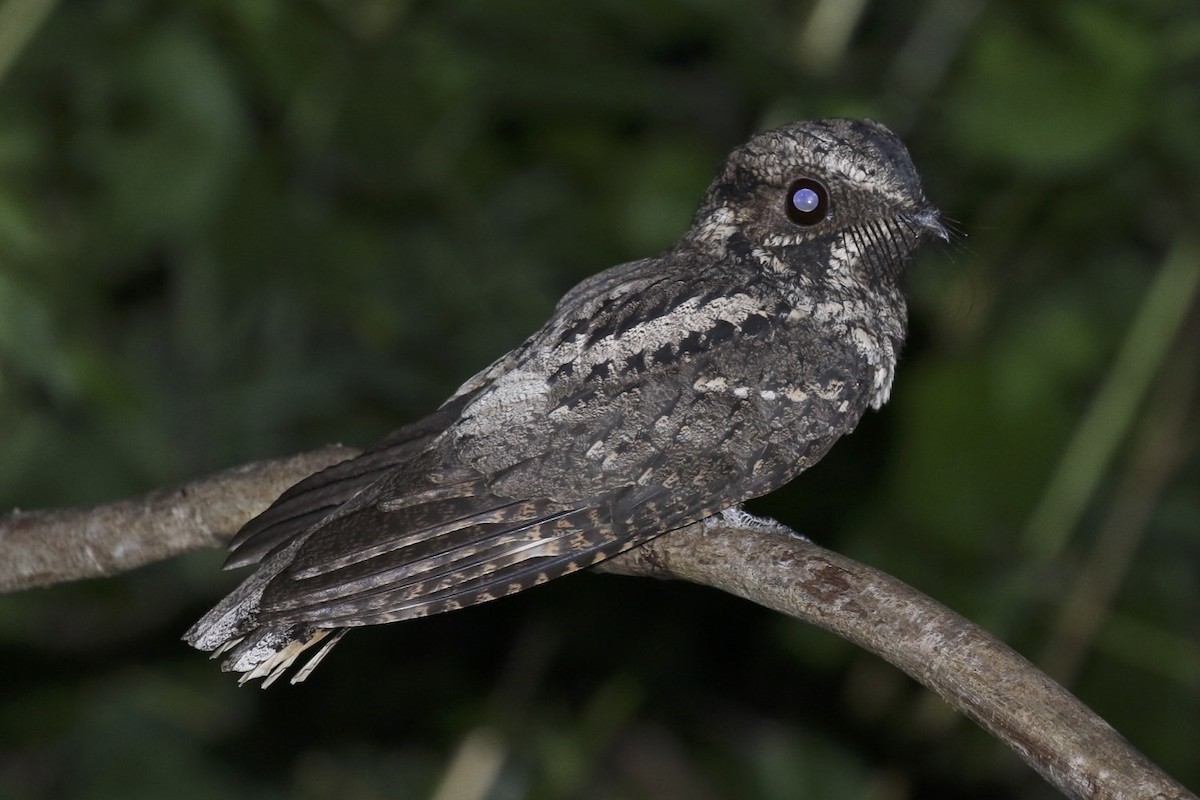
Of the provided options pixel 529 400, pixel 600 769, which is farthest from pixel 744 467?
pixel 600 769

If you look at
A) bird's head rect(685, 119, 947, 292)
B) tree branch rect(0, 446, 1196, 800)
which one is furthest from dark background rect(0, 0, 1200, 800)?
bird's head rect(685, 119, 947, 292)

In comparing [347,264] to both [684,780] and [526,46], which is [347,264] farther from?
[684,780]

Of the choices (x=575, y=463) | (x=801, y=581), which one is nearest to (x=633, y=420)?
(x=575, y=463)

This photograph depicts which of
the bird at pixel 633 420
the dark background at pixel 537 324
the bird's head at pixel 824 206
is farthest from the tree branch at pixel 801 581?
the dark background at pixel 537 324

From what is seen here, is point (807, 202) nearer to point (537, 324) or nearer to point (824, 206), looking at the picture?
point (824, 206)

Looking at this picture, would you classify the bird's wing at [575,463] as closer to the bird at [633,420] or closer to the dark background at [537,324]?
the bird at [633,420]

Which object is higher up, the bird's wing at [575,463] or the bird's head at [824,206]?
the bird's head at [824,206]

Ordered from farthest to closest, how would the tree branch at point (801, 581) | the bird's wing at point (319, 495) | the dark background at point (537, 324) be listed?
the dark background at point (537, 324) < the bird's wing at point (319, 495) < the tree branch at point (801, 581)

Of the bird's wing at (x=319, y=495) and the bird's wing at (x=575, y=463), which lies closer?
the bird's wing at (x=575, y=463)
